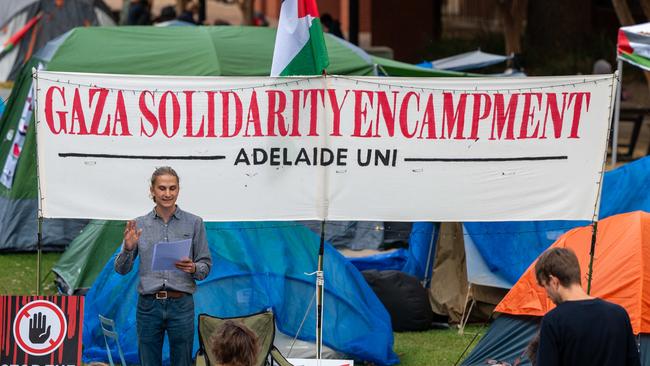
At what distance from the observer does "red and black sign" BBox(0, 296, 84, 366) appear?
21.8ft

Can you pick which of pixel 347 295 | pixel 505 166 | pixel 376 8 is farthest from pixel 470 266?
pixel 376 8

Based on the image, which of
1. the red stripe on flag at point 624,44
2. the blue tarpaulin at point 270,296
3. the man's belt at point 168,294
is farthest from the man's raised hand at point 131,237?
the red stripe on flag at point 624,44

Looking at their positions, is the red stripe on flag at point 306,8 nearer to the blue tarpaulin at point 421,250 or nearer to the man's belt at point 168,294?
the man's belt at point 168,294

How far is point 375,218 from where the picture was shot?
686 centimetres

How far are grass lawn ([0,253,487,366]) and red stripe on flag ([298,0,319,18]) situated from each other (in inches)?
113

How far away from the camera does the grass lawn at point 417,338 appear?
28.6 ft

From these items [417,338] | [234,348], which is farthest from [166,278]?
[417,338]

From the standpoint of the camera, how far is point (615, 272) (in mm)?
7727

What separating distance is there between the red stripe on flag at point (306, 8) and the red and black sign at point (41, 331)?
2098 millimetres

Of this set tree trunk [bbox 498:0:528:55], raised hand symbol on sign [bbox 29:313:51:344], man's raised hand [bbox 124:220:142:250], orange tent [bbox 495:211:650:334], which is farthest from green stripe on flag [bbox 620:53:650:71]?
tree trunk [bbox 498:0:528:55]

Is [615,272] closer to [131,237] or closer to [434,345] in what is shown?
[434,345]

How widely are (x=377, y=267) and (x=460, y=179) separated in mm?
4499

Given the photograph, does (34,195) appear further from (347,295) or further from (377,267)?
(347,295)

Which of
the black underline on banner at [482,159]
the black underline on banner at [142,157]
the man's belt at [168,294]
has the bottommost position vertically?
the man's belt at [168,294]
